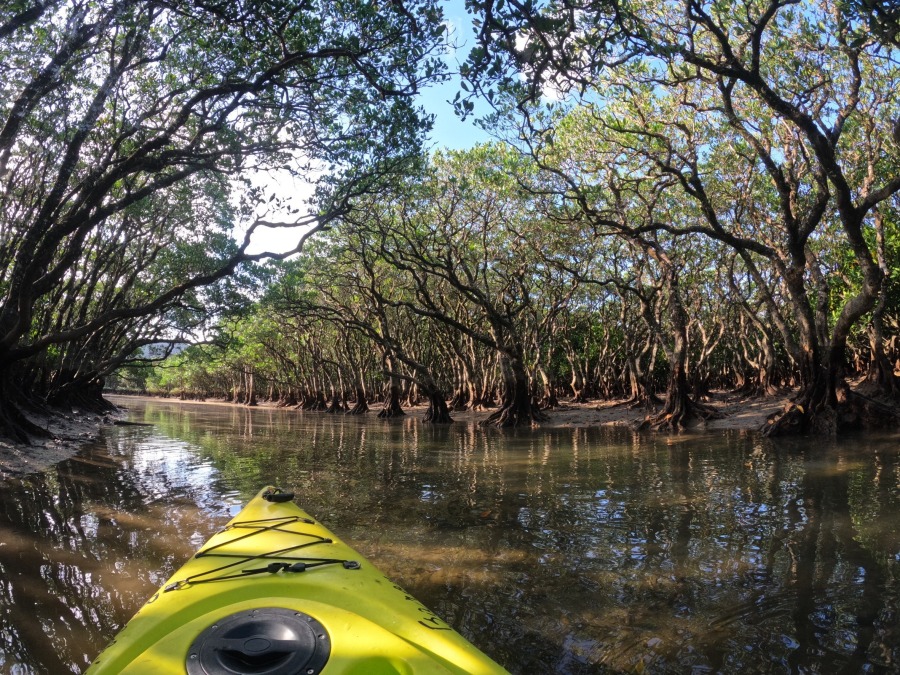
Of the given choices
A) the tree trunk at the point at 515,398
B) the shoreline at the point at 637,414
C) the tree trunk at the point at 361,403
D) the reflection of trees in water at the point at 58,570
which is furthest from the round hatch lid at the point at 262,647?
the tree trunk at the point at 361,403

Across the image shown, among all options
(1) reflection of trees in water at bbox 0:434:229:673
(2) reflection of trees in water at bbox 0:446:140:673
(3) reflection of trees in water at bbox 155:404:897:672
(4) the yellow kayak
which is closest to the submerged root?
(3) reflection of trees in water at bbox 155:404:897:672

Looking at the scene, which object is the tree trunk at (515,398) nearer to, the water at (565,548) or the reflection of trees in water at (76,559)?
the water at (565,548)

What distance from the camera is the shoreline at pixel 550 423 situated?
10.0 m

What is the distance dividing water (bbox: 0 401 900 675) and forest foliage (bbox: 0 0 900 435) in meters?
Answer: 3.40

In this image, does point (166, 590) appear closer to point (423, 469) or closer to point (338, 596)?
point (338, 596)

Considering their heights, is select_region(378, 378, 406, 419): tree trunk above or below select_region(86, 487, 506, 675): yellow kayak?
below

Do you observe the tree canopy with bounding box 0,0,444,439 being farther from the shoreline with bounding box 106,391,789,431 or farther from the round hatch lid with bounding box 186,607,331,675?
the shoreline with bounding box 106,391,789,431

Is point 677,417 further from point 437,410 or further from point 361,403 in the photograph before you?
point 361,403

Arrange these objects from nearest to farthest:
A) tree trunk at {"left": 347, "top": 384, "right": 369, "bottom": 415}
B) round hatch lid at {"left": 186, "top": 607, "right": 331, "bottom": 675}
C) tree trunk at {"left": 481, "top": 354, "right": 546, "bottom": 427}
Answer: round hatch lid at {"left": 186, "top": 607, "right": 331, "bottom": 675} < tree trunk at {"left": 481, "top": 354, "right": 546, "bottom": 427} < tree trunk at {"left": 347, "top": 384, "right": 369, "bottom": 415}

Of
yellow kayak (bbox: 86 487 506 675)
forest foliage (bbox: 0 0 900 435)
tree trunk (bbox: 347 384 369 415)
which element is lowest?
tree trunk (bbox: 347 384 369 415)

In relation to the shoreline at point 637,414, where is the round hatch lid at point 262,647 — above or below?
above

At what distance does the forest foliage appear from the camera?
7.07 meters

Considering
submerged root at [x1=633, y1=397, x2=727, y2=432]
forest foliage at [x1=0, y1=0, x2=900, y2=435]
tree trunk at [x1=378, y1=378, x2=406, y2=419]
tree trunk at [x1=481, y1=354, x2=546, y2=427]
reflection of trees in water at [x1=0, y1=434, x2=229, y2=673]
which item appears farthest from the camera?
tree trunk at [x1=378, y1=378, x2=406, y2=419]

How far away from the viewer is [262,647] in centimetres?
205
